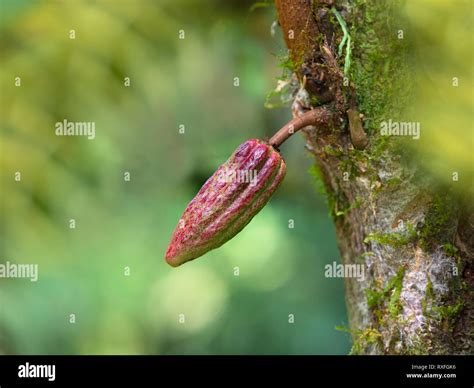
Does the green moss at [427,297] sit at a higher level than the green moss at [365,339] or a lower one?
higher

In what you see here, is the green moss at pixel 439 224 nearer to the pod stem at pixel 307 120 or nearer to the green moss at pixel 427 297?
the green moss at pixel 427 297

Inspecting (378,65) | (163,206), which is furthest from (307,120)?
(163,206)

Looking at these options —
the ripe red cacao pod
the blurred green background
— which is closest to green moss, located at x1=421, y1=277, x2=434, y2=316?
the ripe red cacao pod

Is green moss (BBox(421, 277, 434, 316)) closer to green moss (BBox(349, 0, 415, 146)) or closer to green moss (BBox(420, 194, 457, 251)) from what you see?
green moss (BBox(420, 194, 457, 251))

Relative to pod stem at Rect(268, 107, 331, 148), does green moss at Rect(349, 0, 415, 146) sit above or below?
above

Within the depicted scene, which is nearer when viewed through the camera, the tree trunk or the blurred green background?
the tree trunk

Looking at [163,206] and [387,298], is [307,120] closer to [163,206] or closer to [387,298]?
[387,298]

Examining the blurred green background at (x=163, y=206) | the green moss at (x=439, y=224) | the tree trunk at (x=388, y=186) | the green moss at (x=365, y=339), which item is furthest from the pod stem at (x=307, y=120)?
the blurred green background at (x=163, y=206)
